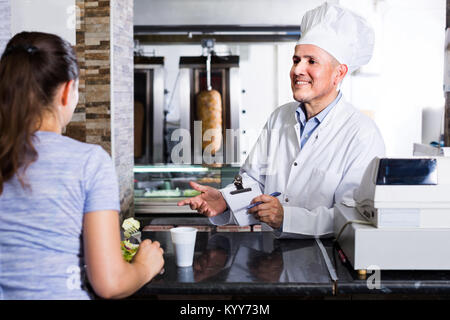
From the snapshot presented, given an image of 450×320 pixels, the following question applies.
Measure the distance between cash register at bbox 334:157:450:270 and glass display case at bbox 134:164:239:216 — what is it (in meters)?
2.02

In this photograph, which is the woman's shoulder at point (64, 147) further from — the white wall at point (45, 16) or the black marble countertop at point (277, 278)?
the white wall at point (45, 16)

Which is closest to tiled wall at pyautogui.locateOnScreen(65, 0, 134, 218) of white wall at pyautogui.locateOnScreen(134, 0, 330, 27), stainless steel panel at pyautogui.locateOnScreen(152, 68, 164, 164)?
white wall at pyautogui.locateOnScreen(134, 0, 330, 27)

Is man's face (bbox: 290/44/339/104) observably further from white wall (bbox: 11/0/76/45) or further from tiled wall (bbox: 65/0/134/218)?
white wall (bbox: 11/0/76/45)

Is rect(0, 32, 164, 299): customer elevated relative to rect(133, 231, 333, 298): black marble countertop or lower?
elevated

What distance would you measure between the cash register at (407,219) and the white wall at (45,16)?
1.84 metres

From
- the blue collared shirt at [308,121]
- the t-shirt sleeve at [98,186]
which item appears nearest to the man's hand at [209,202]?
the blue collared shirt at [308,121]

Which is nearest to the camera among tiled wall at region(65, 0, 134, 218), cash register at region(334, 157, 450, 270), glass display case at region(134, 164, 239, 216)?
cash register at region(334, 157, 450, 270)

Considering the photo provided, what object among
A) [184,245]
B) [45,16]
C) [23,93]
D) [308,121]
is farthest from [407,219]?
[45,16]

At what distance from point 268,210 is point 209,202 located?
1.04 feet

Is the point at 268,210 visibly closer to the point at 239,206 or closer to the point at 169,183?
the point at 239,206

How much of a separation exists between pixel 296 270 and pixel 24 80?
936mm

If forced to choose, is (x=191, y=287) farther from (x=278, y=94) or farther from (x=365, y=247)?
(x=278, y=94)

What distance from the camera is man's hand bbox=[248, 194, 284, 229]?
1871 millimetres

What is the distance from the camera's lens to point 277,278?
57.1 inches
